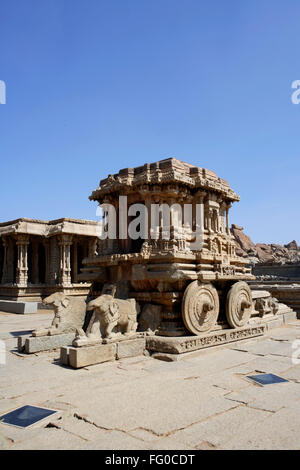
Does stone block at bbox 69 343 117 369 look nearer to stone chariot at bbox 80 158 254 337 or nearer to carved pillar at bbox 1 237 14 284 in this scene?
stone chariot at bbox 80 158 254 337

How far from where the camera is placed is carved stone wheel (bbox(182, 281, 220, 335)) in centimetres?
703

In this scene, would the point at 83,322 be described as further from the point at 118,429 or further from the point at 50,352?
the point at 118,429

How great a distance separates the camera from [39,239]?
2173cm

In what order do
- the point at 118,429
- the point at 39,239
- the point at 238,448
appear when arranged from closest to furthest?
the point at 238,448 → the point at 118,429 → the point at 39,239

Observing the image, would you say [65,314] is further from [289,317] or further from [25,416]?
[289,317]

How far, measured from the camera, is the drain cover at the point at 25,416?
3.66 m

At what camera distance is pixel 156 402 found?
422 cm

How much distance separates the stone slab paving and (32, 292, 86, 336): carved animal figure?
750 millimetres

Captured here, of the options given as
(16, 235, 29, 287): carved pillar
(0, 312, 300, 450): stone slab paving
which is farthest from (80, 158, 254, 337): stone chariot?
(16, 235, 29, 287): carved pillar

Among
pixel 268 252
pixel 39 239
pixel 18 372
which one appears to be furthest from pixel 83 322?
pixel 268 252

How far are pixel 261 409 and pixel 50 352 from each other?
439cm

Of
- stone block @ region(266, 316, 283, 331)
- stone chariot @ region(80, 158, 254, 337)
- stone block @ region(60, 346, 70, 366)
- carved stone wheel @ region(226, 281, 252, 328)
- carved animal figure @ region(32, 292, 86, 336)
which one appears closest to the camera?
stone block @ region(60, 346, 70, 366)

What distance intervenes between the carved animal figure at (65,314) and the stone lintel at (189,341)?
1765mm

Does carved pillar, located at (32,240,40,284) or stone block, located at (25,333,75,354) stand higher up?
carved pillar, located at (32,240,40,284)
